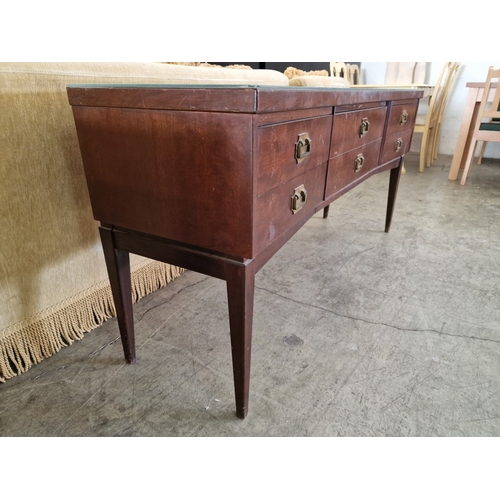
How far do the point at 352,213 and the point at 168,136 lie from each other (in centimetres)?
186

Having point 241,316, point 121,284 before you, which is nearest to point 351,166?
point 241,316

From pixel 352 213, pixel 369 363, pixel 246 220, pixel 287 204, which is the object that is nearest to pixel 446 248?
pixel 352 213

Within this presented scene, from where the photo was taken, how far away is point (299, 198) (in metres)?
0.82

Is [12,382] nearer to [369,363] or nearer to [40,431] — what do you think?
[40,431]

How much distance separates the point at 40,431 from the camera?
0.82m

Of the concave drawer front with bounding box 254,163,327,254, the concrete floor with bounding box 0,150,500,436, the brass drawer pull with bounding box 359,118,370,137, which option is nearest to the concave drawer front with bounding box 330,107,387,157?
the brass drawer pull with bounding box 359,118,370,137

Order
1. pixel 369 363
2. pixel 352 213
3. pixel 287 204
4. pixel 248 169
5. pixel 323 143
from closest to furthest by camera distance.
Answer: pixel 248 169 < pixel 287 204 < pixel 323 143 < pixel 369 363 < pixel 352 213

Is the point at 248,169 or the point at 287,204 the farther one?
the point at 287,204

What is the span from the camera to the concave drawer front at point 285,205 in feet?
2.23

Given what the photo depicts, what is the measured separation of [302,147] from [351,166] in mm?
435

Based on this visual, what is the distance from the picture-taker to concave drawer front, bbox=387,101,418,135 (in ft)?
4.63

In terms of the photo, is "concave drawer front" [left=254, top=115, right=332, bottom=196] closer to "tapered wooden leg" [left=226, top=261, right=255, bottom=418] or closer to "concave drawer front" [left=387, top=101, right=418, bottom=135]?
"tapered wooden leg" [left=226, top=261, right=255, bottom=418]

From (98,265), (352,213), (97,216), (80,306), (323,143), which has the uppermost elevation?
(323,143)

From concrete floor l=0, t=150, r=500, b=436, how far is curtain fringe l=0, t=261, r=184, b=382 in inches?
1.3
